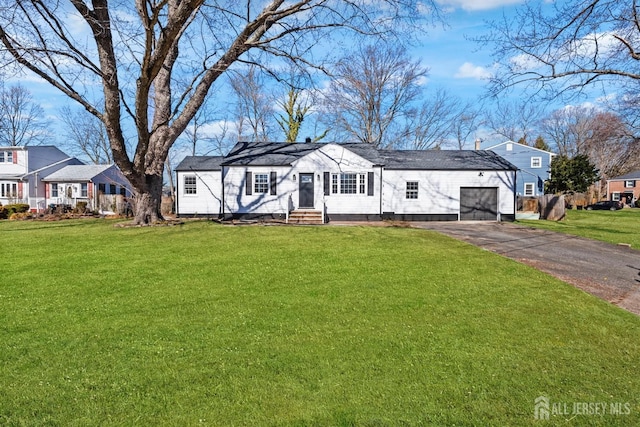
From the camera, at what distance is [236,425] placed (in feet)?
8.66

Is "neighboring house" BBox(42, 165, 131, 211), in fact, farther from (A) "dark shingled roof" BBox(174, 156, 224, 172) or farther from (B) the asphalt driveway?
(B) the asphalt driveway

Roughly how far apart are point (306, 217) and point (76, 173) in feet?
82.2

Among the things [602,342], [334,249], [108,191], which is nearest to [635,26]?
[334,249]

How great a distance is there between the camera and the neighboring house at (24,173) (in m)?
30.4

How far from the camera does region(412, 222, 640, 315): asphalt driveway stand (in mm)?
6617

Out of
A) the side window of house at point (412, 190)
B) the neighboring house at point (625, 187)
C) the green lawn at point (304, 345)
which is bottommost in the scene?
the green lawn at point (304, 345)

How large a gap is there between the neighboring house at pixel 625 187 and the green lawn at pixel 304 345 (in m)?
63.6

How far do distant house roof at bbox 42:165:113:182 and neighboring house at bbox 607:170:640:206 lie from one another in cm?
6792

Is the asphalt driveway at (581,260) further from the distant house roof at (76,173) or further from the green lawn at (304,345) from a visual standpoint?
the distant house roof at (76,173)

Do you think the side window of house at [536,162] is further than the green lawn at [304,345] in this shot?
Yes

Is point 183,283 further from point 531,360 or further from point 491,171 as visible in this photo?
point 491,171

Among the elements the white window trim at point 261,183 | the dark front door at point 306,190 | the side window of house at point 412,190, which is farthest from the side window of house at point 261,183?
the side window of house at point 412,190

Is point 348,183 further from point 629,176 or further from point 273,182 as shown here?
point 629,176

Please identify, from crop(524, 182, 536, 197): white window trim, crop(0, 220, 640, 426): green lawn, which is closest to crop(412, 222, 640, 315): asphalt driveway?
crop(0, 220, 640, 426): green lawn
